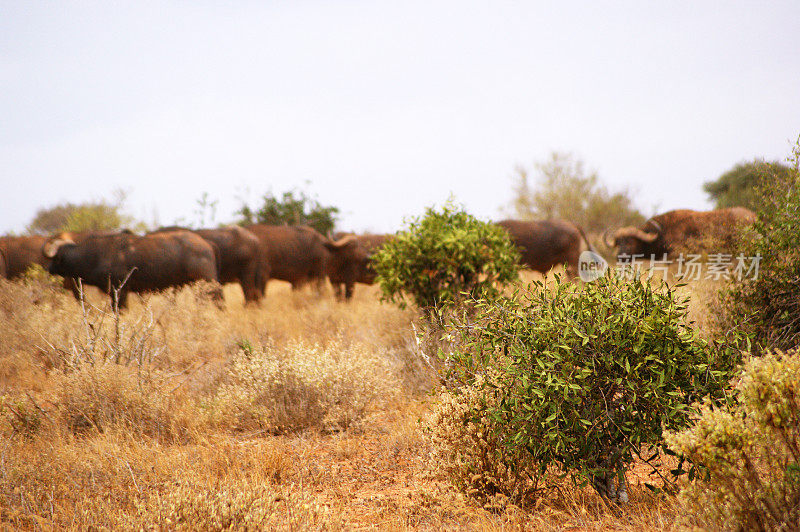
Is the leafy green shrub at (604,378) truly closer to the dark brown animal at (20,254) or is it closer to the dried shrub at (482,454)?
the dried shrub at (482,454)

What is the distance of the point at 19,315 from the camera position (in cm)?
839

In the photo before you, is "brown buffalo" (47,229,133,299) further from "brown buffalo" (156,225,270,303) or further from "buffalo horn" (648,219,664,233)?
"buffalo horn" (648,219,664,233)

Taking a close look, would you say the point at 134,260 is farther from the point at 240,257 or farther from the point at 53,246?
the point at 240,257

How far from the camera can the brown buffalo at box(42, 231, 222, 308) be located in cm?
985

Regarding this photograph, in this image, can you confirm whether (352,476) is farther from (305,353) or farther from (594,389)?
(594,389)

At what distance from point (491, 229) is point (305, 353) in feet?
11.6

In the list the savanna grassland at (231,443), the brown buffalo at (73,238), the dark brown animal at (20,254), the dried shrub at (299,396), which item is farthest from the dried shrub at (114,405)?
the dark brown animal at (20,254)

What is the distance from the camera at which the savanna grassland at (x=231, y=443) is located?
3498 millimetres

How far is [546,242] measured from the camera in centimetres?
1430

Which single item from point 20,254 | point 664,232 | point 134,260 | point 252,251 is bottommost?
point 20,254

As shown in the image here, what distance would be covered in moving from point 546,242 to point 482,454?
36.5ft

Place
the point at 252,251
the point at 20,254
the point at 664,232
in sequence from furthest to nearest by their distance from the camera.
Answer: the point at 664,232, the point at 252,251, the point at 20,254

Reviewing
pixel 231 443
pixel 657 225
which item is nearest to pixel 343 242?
pixel 657 225

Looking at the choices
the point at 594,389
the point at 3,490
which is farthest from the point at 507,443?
the point at 3,490
